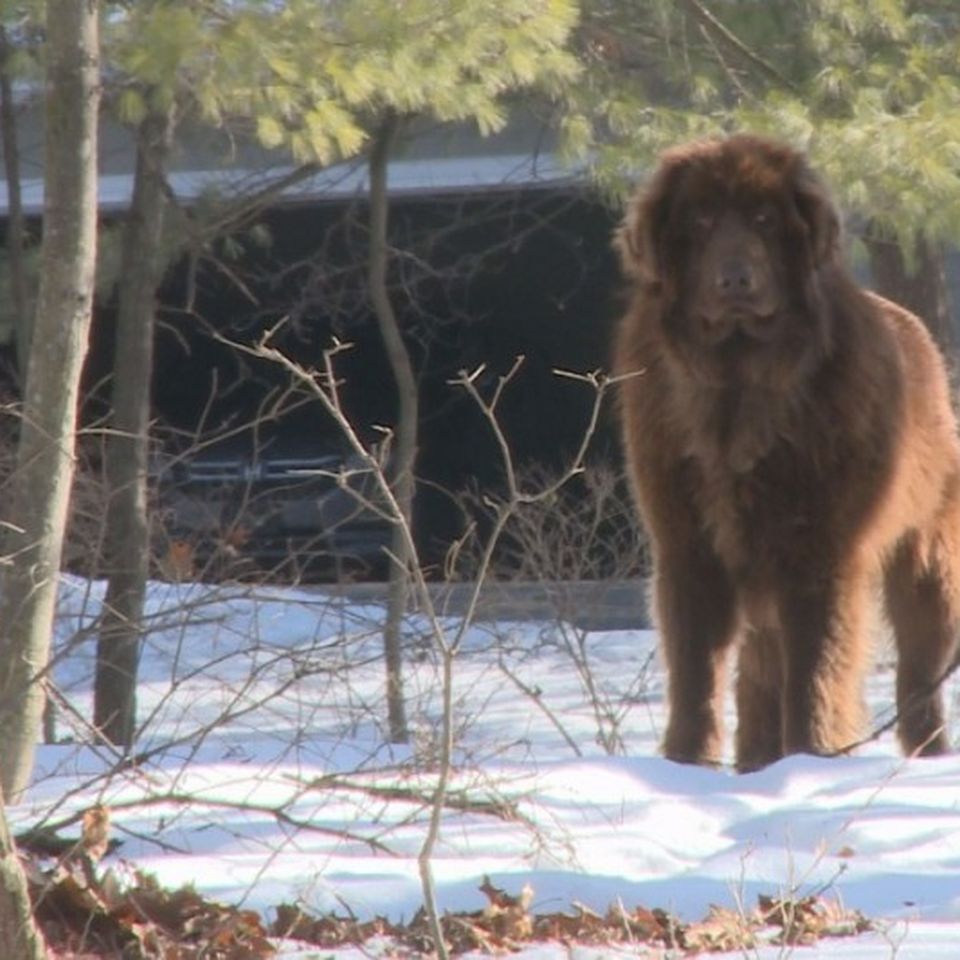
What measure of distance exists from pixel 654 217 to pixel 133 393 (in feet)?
16.1

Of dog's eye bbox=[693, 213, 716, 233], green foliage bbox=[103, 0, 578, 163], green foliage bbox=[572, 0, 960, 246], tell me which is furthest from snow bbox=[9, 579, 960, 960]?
green foliage bbox=[572, 0, 960, 246]

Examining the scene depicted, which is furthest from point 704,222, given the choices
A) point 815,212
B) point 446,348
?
point 446,348

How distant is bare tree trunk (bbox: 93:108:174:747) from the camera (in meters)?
10.1

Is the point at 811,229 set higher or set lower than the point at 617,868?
higher

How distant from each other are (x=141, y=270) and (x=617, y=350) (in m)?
4.31

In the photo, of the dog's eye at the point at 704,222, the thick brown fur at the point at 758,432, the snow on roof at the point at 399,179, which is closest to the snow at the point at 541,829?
the thick brown fur at the point at 758,432

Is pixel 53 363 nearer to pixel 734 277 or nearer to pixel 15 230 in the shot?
pixel 734 277

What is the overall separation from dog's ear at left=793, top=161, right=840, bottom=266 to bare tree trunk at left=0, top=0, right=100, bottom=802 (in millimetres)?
2122

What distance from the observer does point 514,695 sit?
12.9 m

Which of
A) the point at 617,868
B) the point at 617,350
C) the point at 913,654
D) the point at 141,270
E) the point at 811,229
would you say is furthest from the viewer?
the point at 141,270

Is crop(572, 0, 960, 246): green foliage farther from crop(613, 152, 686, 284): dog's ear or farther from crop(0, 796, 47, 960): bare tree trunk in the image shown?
crop(0, 796, 47, 960): bare tree trunk

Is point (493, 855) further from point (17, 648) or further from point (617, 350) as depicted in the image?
point (617, 350)

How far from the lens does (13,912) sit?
3867mm

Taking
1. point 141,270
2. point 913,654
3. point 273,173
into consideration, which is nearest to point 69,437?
point 913,654
